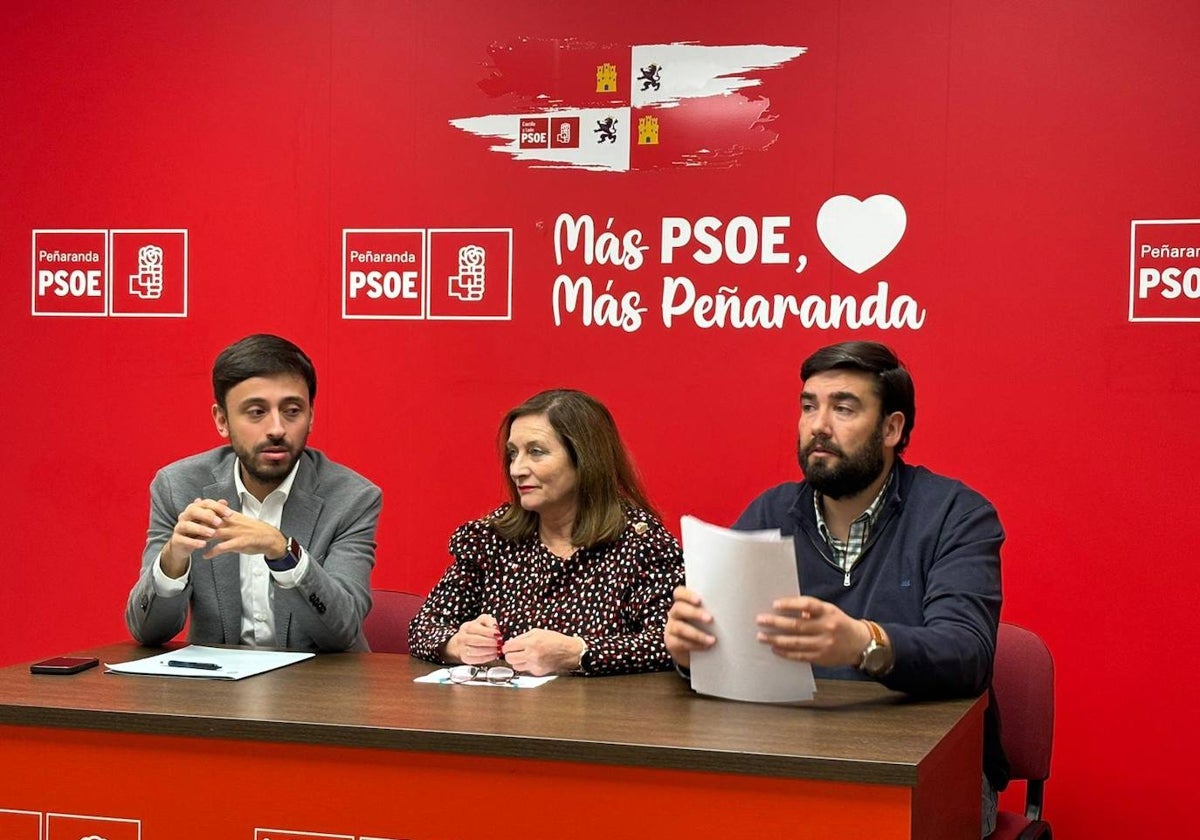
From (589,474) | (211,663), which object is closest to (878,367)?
(589,474)

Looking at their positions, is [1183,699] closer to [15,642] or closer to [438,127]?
[438,127]

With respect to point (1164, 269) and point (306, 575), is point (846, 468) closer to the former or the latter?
point (306, 575)

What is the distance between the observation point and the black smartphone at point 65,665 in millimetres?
2705

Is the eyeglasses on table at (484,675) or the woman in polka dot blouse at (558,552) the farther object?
the woman in polka dot blouse at (558,552)

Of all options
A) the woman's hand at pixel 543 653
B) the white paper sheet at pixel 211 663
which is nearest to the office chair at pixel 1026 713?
the woman's hand at pixel 543 653

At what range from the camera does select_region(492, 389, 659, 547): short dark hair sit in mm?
3043

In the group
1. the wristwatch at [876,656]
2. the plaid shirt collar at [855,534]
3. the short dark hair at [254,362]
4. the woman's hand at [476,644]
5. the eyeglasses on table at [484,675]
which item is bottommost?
the eyeglasses on table at [484,675]

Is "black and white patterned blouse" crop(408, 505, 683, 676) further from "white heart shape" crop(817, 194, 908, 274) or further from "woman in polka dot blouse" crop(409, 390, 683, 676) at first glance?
"white heart shape" crop(817, 194, 908, 274)

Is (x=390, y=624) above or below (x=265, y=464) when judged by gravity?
below

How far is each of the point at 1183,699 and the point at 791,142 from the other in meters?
1.85

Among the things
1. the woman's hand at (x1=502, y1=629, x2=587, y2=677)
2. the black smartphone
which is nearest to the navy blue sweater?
the woman's hand at (x1=502, y1=629, x2=587, y2=677)

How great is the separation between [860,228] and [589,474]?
1.37 metres

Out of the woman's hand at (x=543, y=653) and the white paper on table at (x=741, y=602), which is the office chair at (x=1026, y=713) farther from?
the woman's hand at (x=543, y=653)

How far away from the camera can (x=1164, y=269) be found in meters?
3.74
